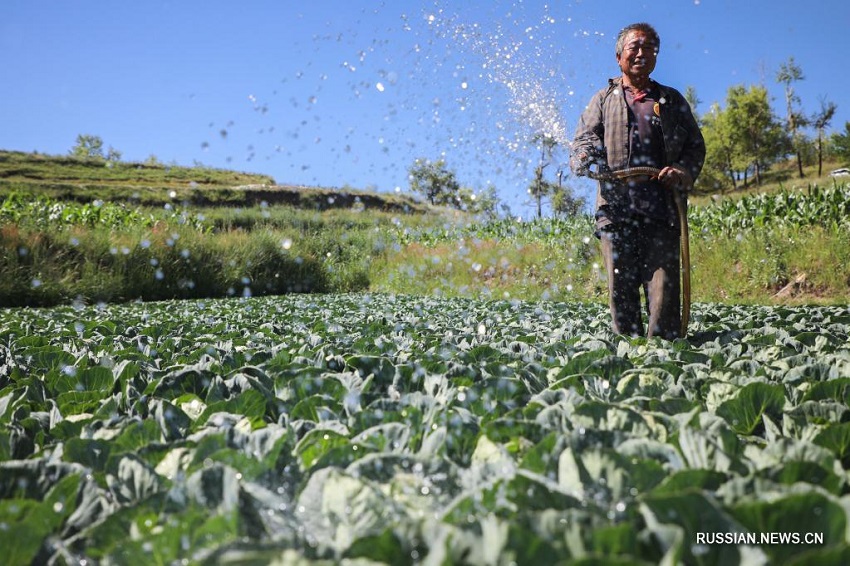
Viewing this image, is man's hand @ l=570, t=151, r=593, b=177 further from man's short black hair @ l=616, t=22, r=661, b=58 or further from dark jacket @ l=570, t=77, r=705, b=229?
man's short black hair @ l=616, t=22, r=661, b=58

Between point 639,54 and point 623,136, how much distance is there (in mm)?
628

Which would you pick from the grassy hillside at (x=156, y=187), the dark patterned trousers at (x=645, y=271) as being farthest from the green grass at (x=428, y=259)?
the grassy hillside at (x=156, y=187)

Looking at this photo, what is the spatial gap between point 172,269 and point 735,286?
14890mm

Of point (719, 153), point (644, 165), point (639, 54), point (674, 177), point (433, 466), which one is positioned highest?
point (719, 153)

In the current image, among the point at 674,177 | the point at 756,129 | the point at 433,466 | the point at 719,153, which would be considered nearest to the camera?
the point at 433,466

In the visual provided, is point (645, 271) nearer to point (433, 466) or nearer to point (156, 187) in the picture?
point (433, 466)

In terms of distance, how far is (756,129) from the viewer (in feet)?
154

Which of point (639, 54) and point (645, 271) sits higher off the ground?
point (639, 54)

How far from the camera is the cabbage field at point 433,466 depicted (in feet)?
3.44

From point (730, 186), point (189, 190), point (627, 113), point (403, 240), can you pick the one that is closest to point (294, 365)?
point (627, 113)

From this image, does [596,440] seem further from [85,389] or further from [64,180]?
[64,180]

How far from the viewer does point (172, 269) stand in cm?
1878

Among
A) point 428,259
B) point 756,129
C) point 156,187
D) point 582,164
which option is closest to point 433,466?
point 582,164

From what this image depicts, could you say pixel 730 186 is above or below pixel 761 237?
above
